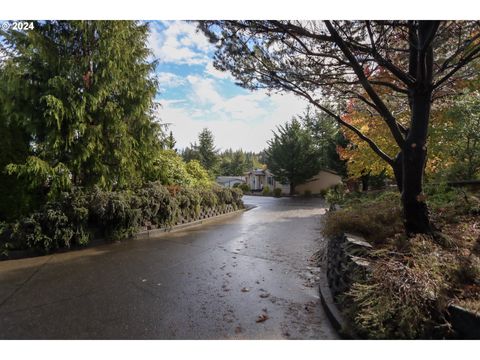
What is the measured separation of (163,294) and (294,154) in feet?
68.3

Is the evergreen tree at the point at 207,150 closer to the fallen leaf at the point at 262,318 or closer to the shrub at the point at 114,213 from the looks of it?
the shrub at the point at 114,213

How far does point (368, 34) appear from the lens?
3.52m

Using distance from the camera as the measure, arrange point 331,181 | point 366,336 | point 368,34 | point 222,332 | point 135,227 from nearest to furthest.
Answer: point 366,336 → point 222,332 → point 368,34 → point 135,227 → point 331,181

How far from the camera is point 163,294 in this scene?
3.05 metres

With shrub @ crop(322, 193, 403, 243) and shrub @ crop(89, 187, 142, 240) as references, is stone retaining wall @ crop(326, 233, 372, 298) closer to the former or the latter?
shrub @ crop(322, 193, 403, 243)

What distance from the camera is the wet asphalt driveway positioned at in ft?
7.63

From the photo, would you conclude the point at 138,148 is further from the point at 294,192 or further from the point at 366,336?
the point at 294,192

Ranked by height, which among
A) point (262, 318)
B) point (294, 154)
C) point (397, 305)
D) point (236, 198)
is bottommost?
point (262, 318)

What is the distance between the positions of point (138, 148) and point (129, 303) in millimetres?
5002

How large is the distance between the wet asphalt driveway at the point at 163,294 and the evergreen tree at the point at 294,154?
1801 centimetres

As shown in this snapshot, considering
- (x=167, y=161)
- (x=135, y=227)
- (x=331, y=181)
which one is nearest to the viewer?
(x=135, y=227)

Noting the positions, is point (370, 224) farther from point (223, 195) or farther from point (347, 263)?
point (223, 195)

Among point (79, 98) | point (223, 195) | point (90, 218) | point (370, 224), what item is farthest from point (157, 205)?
point (370, 224)

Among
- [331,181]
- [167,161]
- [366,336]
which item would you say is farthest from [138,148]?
[331,181]
